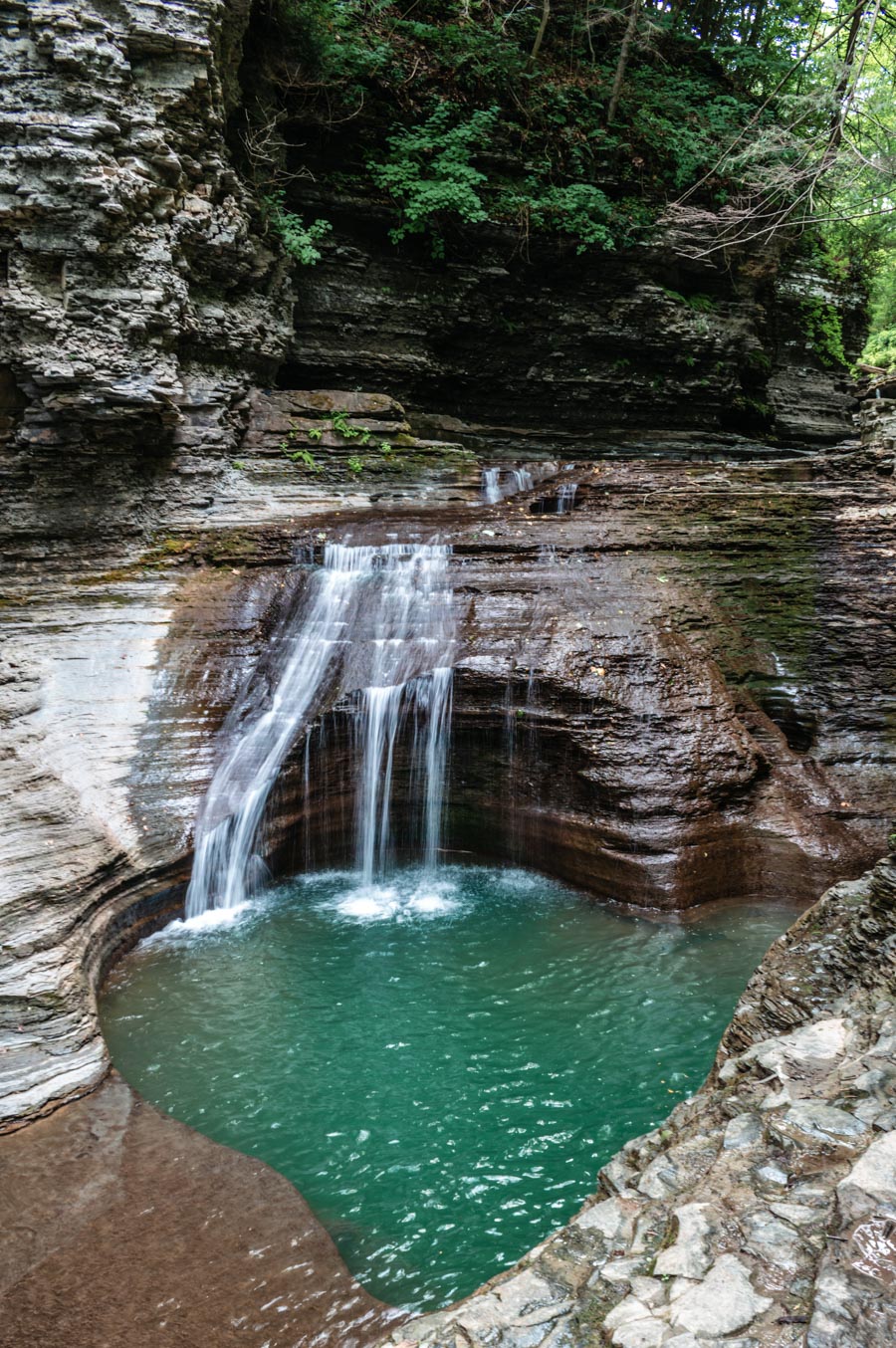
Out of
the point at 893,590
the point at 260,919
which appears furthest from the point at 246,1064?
the point at 893,590

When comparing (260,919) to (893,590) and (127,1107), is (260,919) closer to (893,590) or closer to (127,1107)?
(127,1107)

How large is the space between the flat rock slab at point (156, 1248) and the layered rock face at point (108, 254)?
7.05 meters

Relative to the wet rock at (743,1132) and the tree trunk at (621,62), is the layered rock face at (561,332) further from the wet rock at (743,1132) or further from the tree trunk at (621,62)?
the wet rock at (743,1132)

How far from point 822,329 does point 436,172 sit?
27.4 feet

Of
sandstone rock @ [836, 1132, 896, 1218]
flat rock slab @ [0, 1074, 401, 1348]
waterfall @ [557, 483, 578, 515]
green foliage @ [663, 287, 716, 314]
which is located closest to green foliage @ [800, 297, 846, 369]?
green foliage @ [663, 287, 716, 314]

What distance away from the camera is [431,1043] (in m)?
5.46

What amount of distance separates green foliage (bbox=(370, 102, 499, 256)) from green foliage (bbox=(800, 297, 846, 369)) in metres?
7.19

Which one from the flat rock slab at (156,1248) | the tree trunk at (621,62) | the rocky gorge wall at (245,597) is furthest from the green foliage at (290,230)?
the flat rock slab at (156,1248)

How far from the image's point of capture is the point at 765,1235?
7.57 feet

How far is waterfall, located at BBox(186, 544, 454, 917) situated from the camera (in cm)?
733

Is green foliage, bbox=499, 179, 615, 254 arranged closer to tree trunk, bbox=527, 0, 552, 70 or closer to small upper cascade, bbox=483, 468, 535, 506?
tree trunk, bbox=527, 0, 552, 70

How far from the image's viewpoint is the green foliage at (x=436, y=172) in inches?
502

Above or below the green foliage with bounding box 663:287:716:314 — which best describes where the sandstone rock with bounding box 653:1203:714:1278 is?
below

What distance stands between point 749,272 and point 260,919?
46.0 ft
